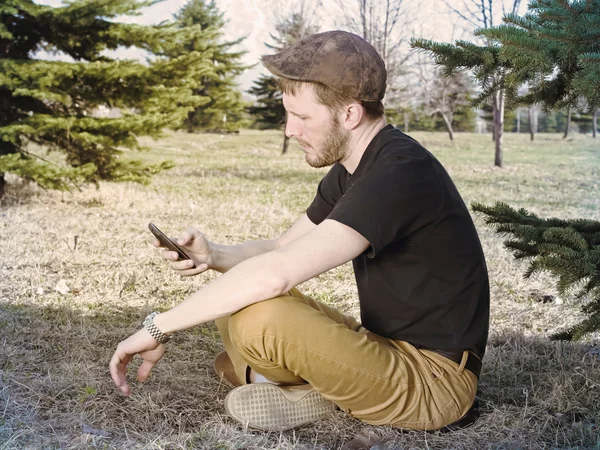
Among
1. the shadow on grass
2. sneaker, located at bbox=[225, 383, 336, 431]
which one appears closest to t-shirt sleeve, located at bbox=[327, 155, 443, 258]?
sneaker, located at bbox=[225, 383, 336, 431]

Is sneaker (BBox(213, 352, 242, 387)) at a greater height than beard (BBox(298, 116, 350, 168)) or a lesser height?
lesser

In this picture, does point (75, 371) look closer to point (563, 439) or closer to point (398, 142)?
point (398, 142)

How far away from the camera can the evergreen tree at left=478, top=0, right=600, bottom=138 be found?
7.47 feet

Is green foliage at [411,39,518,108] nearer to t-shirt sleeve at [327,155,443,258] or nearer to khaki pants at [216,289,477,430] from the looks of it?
t-shirt sleeve at [327,155,443,258]

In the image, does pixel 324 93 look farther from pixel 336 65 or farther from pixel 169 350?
pixel 169 350

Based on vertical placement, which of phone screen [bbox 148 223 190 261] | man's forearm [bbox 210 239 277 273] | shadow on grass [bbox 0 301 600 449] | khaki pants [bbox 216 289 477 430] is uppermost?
phone screen [bbox 148 223 190 261]

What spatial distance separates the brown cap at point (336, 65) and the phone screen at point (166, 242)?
77cm

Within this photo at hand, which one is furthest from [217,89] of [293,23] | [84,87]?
[84,87]

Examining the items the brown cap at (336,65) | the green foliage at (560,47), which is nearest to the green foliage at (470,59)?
the green foliage at (560,47)

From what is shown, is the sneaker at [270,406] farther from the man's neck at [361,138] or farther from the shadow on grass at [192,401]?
the man's neck at [361,138]

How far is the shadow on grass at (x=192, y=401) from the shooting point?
8.13 feet

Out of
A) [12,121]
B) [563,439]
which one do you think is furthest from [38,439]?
[12,121]

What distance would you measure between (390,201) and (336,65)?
22.2 inches

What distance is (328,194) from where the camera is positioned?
2.91 meters
